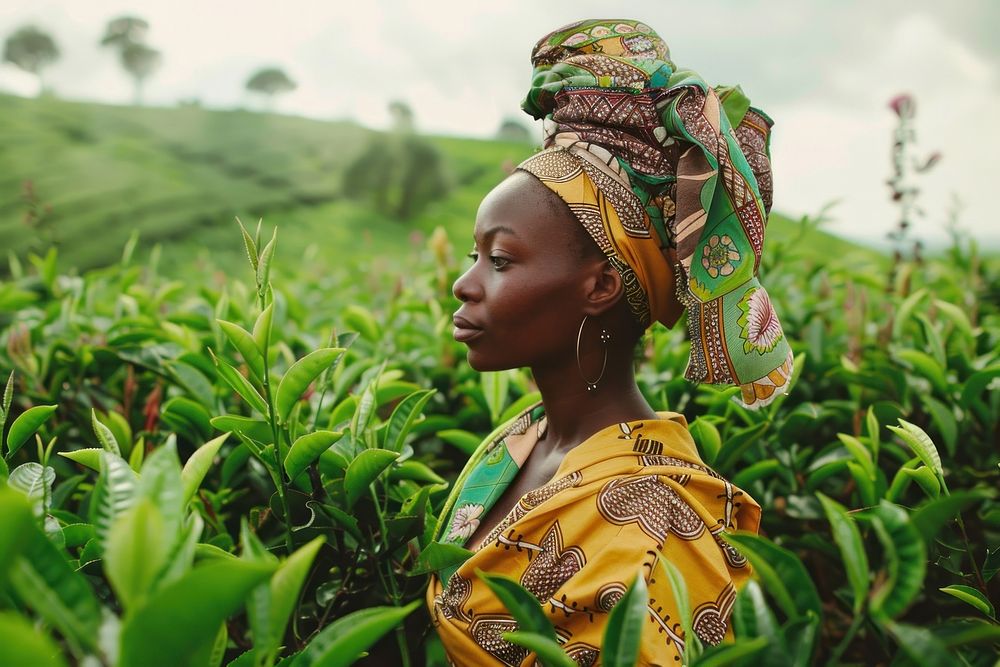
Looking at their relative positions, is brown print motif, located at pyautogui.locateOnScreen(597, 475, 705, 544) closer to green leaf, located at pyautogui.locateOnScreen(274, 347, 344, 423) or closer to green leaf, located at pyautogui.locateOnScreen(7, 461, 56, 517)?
green leaf, located at pyautogui.locateOnScreen(274, 347, 344, 423)

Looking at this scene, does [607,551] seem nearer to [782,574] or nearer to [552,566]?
[552,566]

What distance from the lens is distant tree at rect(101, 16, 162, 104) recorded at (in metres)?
27.8

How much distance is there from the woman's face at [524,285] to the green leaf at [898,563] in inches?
29.7

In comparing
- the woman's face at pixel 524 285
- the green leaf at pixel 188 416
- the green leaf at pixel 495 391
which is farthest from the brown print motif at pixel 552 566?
the green leaf at pixel 188 416

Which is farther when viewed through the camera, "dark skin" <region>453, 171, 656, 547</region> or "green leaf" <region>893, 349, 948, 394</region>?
"green leaf" <region>893, 349, 948, 394</region>

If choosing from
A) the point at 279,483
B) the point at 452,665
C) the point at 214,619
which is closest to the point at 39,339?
the point at 279,483

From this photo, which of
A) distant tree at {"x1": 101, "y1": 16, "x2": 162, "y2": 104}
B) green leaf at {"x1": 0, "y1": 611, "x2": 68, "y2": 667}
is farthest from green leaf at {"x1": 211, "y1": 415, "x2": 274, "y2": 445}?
distant tree at {"x1": 101, "y1": 16, "x2": 162, "y2": 104}

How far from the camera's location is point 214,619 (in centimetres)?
65

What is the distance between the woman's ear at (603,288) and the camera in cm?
139

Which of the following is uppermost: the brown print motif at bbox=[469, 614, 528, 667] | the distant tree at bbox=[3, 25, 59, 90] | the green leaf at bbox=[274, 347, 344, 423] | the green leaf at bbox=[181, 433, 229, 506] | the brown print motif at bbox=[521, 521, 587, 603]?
the distant tree at bbox=[3, 25, 59, 90]

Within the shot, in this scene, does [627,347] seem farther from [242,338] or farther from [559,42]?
[242,338]

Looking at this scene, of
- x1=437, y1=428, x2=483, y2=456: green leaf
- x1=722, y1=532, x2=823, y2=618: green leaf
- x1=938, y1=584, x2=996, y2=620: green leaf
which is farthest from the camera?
x1=437, y1=428, x2=483, y2=456: green leaf

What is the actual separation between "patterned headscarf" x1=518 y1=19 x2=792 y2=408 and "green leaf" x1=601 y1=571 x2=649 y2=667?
635 millimetres

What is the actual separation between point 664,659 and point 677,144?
0.84 metres
